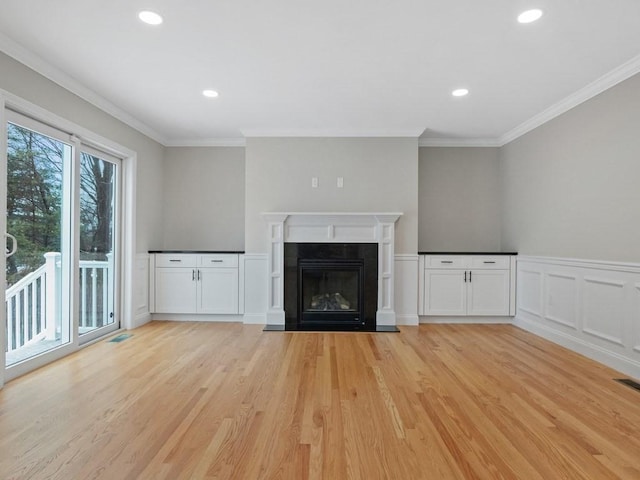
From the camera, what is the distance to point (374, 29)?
2.30 meters

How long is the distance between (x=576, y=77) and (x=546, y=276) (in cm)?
199

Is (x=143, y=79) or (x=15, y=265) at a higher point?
(x=143, y=79)

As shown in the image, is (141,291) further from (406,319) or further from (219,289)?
(406,319)

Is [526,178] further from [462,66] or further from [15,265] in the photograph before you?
[15,265]

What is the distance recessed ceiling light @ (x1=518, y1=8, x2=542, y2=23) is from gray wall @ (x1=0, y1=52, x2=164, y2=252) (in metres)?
3.46

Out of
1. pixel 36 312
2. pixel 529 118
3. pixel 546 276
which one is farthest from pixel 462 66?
pixel 36 312

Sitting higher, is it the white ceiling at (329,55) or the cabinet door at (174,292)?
the white ceiling at (329,55)

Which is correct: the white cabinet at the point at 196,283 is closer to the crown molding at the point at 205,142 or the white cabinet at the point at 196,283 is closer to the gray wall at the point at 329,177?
the gray wall at the point at 329,177

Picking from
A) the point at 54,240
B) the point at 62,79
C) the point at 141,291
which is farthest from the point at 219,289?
the point at 62,79

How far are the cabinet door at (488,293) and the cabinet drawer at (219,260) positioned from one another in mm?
3018

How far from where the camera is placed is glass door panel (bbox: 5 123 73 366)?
264 centimetres

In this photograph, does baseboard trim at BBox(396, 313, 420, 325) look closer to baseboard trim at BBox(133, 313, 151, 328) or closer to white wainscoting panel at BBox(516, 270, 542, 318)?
white wainscoting panel at BBox(516, 270, 542, 318)

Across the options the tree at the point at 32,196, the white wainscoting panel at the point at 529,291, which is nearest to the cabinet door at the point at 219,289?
the tree at the point at 32,196

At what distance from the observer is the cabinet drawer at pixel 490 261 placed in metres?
4.43
